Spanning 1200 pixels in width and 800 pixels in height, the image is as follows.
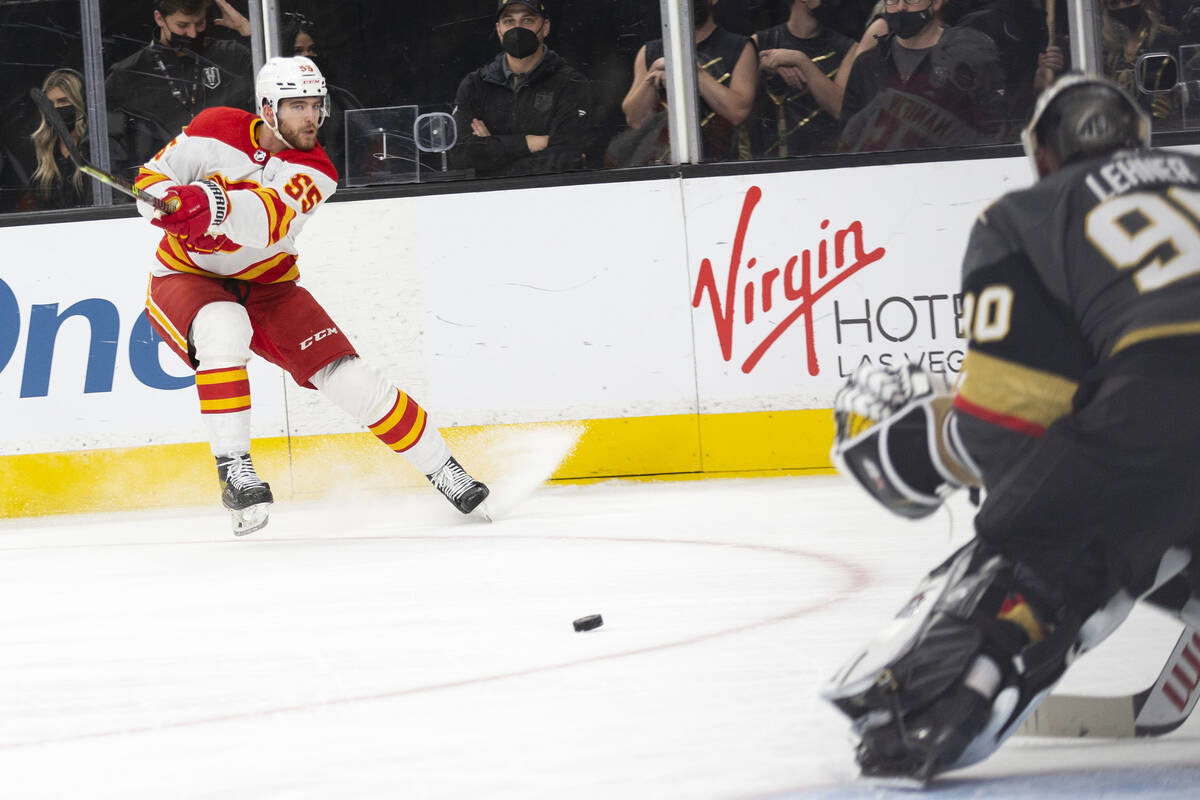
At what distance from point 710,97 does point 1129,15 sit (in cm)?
139

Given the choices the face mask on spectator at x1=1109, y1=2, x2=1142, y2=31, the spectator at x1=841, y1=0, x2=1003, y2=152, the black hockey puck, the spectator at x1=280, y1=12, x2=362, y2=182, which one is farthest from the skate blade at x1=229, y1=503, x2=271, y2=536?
the face mask on spectator at x1=1109, y1=2, x2=1142, y2=31

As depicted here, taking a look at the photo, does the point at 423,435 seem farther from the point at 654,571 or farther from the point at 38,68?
the point at 38,68

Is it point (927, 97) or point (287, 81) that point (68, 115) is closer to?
point (287, 81)

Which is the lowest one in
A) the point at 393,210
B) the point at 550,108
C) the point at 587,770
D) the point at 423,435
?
the point at 587,770

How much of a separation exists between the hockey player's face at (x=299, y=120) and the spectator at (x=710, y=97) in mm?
1264

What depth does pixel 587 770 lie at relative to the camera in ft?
4.99

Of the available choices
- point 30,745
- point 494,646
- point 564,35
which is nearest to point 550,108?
A: point 564,35

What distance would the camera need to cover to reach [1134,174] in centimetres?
134

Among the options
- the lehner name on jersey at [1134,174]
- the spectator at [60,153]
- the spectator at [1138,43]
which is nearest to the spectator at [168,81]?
the spectator at [60,153]

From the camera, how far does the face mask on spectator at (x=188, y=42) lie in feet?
17.3

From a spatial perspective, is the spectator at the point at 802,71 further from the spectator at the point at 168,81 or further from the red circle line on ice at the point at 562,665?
the red circle line on ice at the point at 562,665

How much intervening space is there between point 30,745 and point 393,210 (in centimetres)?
340

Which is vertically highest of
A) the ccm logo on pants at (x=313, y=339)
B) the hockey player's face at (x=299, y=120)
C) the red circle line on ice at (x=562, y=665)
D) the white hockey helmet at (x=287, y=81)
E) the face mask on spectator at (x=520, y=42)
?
the face mask on spectator at (x=520, y=42)

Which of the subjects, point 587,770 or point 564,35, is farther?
point 564,35
